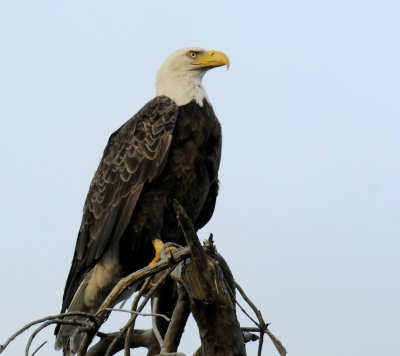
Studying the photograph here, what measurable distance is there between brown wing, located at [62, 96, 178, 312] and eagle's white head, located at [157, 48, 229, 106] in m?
0.20

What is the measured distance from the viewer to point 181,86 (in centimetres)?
691

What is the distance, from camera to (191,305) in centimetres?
358

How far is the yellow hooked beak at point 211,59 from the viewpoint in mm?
6938

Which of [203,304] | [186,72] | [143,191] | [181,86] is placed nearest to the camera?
[203,304]

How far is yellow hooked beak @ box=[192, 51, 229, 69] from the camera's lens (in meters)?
6.94

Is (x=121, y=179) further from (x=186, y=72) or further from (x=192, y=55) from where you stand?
(x=192, y=55)

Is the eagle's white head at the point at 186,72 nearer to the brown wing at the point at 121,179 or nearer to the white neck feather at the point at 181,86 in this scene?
the white neck feather at the point at 181,86

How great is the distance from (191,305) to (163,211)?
2.85 meters

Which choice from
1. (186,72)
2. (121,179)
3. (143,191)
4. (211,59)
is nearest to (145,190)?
(143,191)

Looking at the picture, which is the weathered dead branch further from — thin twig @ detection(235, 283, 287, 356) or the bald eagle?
the bald eagle

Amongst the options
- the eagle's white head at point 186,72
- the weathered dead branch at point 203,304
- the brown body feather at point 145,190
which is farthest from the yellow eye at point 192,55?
the weathered dead branch at point 203,304

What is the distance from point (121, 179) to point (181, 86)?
38.4 inches

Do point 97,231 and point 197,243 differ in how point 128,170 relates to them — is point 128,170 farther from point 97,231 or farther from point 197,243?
point 197,243

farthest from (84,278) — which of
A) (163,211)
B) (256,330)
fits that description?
(256,330)
